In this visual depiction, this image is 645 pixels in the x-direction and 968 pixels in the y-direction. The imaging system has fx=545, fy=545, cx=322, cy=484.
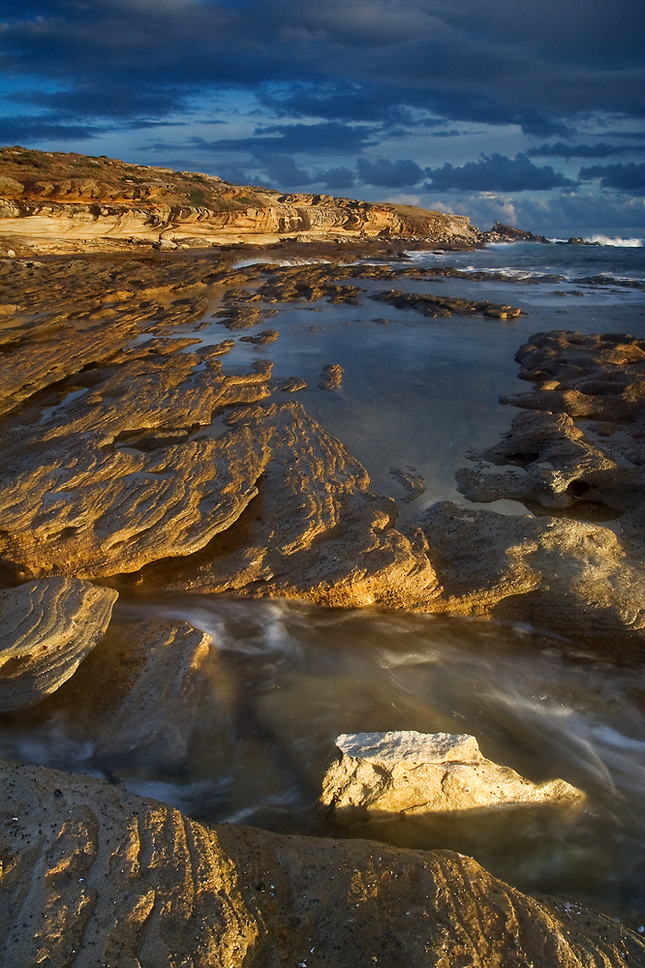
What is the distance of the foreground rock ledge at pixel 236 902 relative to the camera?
228 cm

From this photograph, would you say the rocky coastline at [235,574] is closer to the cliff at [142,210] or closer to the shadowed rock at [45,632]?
the shadowed rock at [45,632]

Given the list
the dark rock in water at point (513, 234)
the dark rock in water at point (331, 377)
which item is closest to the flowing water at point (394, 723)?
the dark rock in water at point (331, 377)

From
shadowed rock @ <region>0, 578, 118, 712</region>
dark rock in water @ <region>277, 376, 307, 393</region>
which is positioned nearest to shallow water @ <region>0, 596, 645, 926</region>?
shadowed rock @ <region>0, 578, 118, 712</region>

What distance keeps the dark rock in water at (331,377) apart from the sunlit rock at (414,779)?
836 centimetres

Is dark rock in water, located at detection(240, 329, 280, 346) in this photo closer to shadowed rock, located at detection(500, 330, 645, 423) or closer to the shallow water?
shadowed rock, located at detection(500, 330, 645, 423)

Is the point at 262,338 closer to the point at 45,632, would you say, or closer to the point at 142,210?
the point at 45,632

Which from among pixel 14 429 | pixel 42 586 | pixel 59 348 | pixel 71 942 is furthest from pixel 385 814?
pixel 59 348

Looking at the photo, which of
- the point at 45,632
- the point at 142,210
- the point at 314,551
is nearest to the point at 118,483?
the point at 45,632

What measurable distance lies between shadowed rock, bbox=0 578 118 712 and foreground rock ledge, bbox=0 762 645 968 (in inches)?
43.0

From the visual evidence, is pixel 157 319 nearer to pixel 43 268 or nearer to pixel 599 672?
pixel 43 268

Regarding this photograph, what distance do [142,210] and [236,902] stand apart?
119 feet

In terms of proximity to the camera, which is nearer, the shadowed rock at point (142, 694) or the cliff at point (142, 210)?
the shadowed rock at point (142, 694)

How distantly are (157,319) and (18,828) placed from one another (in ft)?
48.8

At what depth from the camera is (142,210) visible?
3231 cm
